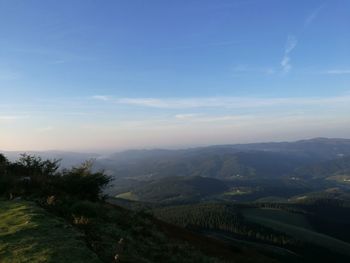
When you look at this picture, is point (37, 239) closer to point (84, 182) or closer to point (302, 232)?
point (84, 182)

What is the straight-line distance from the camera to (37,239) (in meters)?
12.1

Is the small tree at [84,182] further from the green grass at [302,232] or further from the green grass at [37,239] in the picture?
the green grass at [302,232]

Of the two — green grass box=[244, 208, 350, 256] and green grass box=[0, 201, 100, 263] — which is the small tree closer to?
green grass box=[0, 201, 100, 263]

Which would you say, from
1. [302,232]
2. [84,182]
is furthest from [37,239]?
[302,232]

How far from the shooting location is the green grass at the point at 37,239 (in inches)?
416

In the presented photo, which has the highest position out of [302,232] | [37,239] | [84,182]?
[84,182]

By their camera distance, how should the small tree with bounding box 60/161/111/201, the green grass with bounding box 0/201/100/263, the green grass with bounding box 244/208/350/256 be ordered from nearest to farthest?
1. the green grass with bounding box 0/201/100/263
2. the small tree with bounding box 60/161/111/201
3. the green grass with bounding box 244/208/350/256

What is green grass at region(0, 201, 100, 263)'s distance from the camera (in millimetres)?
10555

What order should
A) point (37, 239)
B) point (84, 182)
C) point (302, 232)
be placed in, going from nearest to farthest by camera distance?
point (37, 239) < point (84, 182) < point (302, 232)

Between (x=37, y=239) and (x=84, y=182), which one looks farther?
(x=84, y=182)

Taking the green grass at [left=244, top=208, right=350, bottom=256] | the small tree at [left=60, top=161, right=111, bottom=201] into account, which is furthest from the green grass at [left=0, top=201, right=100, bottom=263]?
the green grass at [left=244, top=208, right=350, bottom=256]

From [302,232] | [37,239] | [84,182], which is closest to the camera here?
[37,239]

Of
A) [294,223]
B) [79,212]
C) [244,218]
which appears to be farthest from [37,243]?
[294,223]

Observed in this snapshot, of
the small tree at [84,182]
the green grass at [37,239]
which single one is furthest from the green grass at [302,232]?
the green grass at [37,239]
